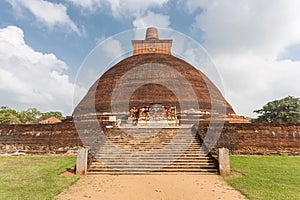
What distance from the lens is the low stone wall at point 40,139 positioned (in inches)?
401

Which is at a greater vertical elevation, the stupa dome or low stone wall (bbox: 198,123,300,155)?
the stupa dome

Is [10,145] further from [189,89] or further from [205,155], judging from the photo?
[189,89]

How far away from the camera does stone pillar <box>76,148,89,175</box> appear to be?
21.5 feet

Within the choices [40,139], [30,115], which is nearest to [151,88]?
[40,139]

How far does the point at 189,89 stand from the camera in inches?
658

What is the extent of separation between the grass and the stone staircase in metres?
1.04

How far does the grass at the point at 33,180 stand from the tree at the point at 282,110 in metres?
23.3

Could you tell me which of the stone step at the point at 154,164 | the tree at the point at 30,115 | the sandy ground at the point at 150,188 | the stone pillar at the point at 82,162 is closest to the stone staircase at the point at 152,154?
the stone step at the point at 154,164

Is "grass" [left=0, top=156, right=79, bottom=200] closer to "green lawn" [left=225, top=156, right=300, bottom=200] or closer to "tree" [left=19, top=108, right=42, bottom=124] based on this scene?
"green lawn" [left=225, top=156, right=300, bottom=200]

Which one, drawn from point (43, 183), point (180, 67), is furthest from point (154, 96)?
point (43, 183)

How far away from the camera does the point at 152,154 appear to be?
26.0 feet

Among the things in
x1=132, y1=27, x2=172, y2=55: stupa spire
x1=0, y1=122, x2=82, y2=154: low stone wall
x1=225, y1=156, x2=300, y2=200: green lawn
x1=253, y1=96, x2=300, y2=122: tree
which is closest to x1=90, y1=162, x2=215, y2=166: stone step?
x1=225, y1=156, x2=300, y2=200: green lawn

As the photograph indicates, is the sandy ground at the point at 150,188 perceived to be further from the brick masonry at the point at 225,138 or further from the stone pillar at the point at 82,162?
the brick masonry at the point at 225,138

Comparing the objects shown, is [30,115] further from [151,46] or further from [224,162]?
[224,162]
